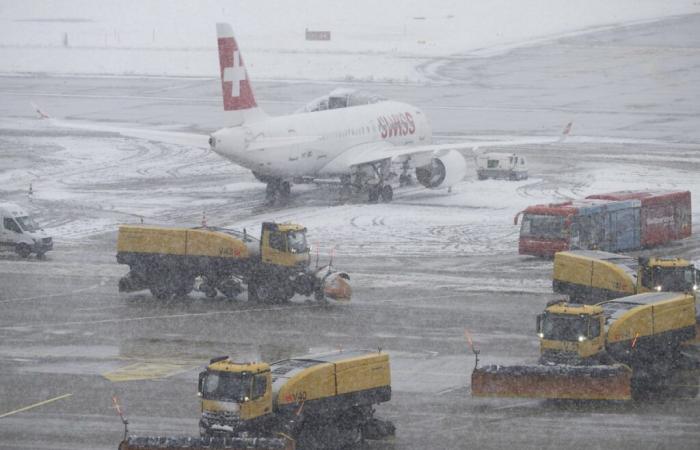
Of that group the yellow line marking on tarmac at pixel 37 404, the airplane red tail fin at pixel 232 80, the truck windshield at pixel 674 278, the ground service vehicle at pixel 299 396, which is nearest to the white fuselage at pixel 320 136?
the airplane red tail fin at pixel 232 80

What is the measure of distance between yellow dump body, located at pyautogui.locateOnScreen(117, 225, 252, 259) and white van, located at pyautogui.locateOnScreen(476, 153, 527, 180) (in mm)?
35324

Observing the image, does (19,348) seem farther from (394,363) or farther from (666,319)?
(666,319)

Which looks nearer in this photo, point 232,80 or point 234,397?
point 234,397

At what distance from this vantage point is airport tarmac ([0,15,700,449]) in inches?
1444

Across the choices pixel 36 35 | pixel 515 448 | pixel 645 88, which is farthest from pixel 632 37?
pixel 515 448

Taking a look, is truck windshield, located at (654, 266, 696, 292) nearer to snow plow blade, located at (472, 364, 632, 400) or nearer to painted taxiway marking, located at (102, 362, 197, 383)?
snow plow blade, located at (472, 364, 632, 400)

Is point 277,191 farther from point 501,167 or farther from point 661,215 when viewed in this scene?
point 661,215

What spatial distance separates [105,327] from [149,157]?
5074 cm

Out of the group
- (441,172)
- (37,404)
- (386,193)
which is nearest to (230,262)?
(37,404)

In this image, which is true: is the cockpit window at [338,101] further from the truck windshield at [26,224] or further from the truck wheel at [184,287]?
the truck wheel at [184,287]

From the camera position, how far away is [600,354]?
128 ft

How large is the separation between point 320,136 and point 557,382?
41.7m

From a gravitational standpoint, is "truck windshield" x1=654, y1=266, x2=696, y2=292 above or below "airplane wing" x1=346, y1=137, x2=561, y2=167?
below

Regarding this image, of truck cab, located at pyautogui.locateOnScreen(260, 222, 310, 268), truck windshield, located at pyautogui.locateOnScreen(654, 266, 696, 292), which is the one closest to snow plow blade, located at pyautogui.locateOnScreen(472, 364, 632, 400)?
truck windshield, located at pyautogui.locateOnScreen(654, 266, 696, 292)
